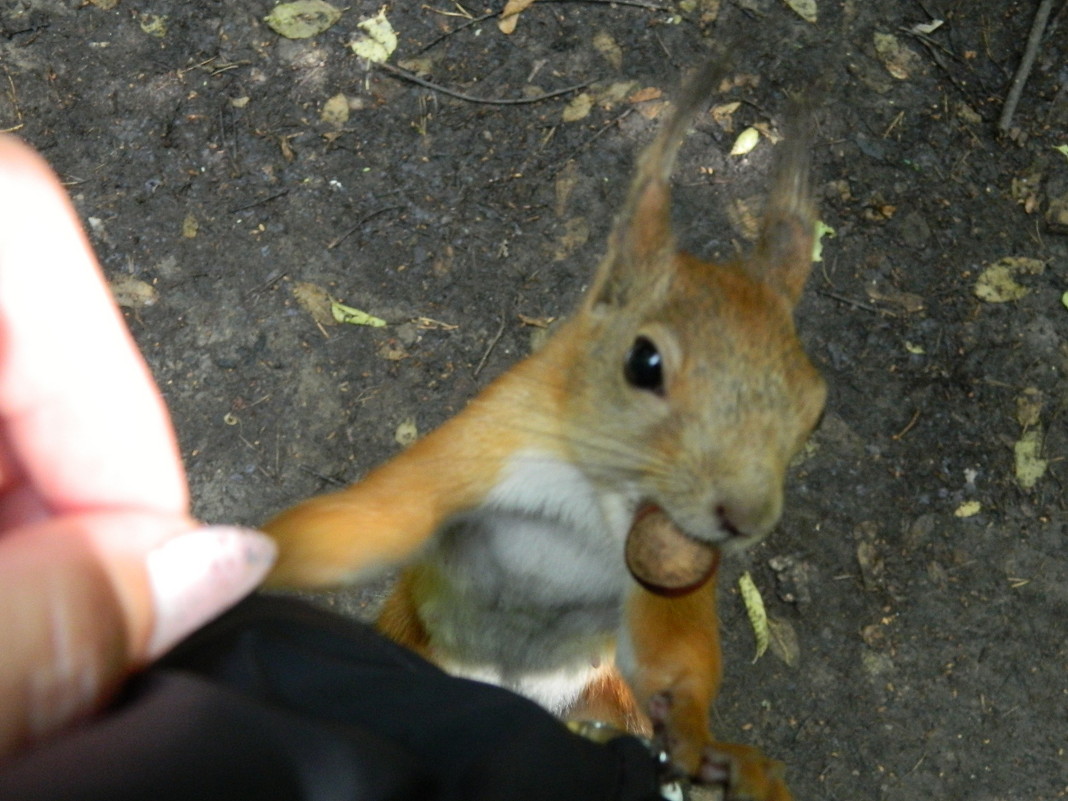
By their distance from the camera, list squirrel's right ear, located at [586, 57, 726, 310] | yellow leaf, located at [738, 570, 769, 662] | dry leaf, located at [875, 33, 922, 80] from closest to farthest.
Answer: squirrel's right ear, located at [586, 57, 726, 310] → yellow leaf, located at [738, 570, 769, 662] → dry leaf, located at [875, 33, 922, 80]

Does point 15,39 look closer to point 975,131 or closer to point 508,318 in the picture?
point 508,318

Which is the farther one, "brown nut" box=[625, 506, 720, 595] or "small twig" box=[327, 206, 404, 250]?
"small twig" box=[327, 206, 404, 250]

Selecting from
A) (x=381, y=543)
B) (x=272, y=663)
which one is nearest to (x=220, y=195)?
(x=381, y=543)

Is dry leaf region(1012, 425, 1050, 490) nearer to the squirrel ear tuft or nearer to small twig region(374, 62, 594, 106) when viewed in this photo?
the squirrel ear tuft

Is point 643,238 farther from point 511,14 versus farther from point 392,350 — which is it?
point 511,14

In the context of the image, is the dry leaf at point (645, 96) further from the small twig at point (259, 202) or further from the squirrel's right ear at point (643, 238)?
the squirrel's right ear at point (643, 238)

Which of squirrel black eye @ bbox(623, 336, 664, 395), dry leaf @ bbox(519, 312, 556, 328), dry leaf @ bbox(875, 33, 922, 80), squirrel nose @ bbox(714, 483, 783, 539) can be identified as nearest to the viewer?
squirrel nose @ bbox(714, 483, 783, 539)

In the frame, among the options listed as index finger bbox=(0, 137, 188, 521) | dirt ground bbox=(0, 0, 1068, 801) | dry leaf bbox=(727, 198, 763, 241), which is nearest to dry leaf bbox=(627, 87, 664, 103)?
dirt ground bbox=(0, 0, 1068, 801)
